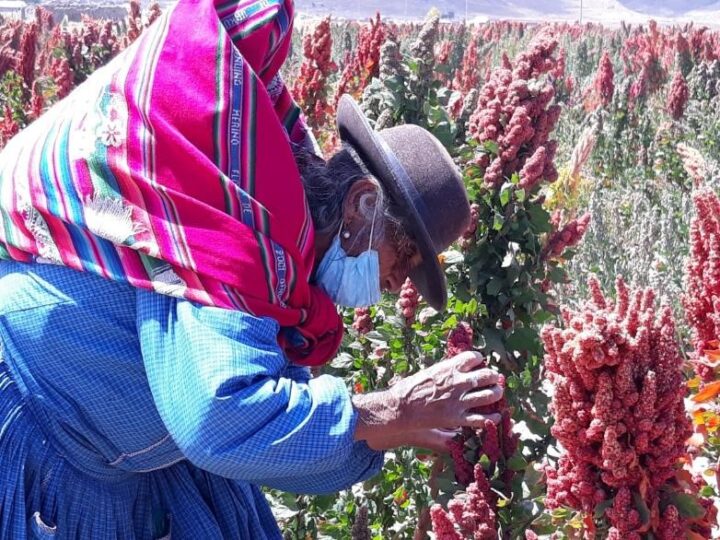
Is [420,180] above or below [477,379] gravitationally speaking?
above

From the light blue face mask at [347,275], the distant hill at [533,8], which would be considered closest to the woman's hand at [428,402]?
the light blue face mask at [347,275]

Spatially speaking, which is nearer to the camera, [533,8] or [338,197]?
[338,197]

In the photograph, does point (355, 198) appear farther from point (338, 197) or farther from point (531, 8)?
point (531, 8)

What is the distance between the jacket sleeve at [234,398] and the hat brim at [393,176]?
1.38 ft

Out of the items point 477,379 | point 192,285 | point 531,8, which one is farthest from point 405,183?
point 531,8

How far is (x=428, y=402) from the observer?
5.33ft

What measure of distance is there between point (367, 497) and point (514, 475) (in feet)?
4.00

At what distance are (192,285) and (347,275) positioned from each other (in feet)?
1.41

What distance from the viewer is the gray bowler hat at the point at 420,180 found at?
6.05 feet

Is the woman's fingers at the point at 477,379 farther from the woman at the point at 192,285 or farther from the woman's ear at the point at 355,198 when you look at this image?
the woman's ear at the point at 355,198

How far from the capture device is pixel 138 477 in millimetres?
1890

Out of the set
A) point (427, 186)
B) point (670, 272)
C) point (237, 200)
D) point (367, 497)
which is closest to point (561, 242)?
point (427, 186)

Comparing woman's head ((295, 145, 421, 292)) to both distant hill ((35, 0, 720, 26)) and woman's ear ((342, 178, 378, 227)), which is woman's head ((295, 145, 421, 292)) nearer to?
woman's ear ((342, 178, 378, 227))

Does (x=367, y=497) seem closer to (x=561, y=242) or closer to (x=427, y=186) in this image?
(x=561, y=242)
